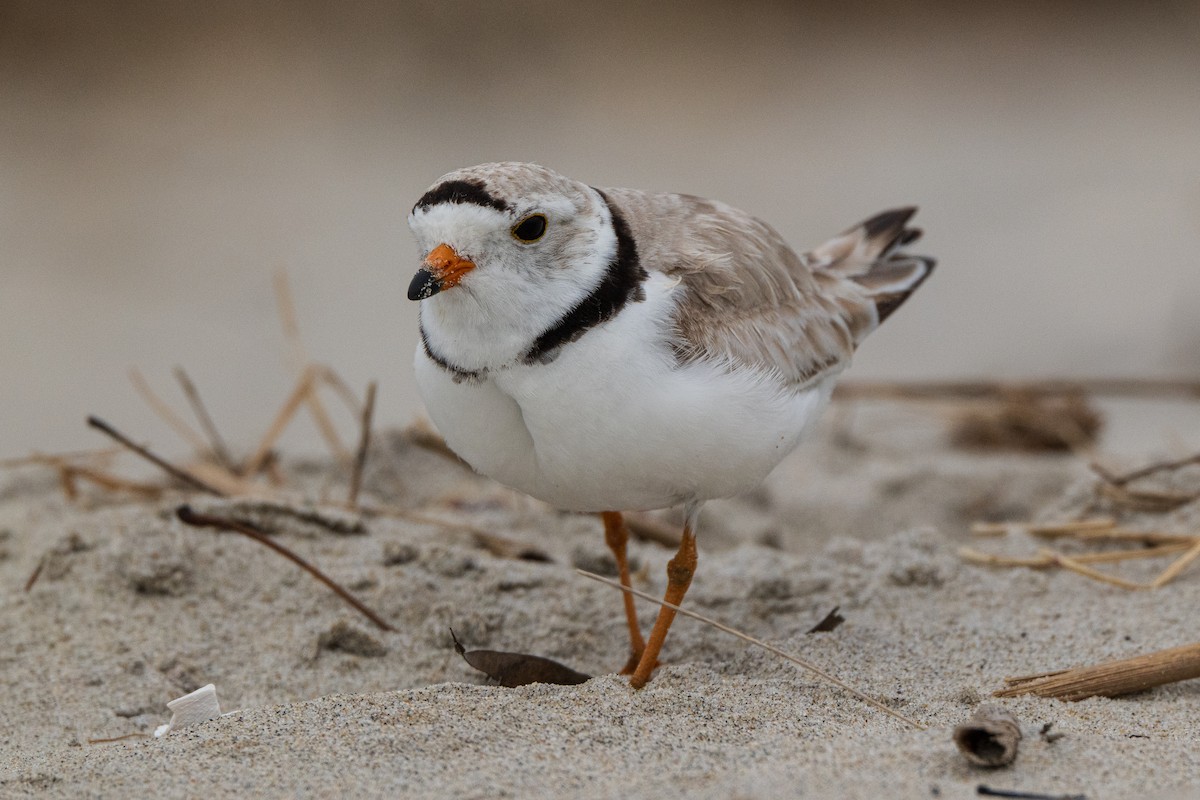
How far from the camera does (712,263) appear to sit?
2871mm

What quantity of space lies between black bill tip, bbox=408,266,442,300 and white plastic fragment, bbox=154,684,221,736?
3.10ft

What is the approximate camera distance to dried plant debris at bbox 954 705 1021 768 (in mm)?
2010

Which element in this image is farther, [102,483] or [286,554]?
[102,483]

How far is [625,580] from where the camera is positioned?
312 centimetres

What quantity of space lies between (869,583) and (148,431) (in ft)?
13.9

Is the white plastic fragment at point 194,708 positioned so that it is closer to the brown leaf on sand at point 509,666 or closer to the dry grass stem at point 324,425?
the brown leaf on sand at point 509,666

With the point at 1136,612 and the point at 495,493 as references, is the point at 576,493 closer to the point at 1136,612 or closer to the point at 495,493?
the point at 1136,612

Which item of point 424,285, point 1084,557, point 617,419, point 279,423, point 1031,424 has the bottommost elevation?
point 1031,424

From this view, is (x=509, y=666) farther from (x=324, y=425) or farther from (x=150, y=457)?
(x=324, y=425)

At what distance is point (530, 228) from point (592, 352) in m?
0.28

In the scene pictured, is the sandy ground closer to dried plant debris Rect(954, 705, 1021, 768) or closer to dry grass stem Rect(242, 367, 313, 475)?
dried plant debris Rect(954, 705, 1021, 768)

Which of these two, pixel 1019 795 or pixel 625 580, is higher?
pixel 1019 795

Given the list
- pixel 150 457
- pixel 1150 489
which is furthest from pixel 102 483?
pixel 1150 489

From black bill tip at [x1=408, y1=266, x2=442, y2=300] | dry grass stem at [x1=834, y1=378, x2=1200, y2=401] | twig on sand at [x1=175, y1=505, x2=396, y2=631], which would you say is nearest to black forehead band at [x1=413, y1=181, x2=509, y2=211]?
black bill tip at [x1=408, y1=266, x2=442, y2=300]
